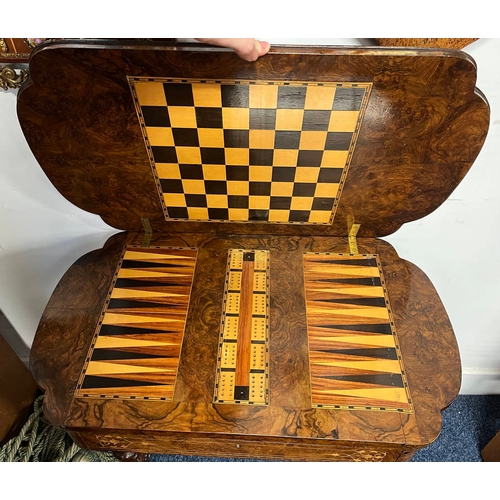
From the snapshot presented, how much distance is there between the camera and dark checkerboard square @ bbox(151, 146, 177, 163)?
125 cm

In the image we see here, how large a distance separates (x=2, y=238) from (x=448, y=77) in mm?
1686

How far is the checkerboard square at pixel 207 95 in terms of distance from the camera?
1.10 metres

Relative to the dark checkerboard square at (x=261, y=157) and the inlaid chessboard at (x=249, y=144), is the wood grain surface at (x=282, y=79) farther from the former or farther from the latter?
the dark checkerboard square at (x=261, y=157)

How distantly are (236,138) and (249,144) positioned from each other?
0.04 meters

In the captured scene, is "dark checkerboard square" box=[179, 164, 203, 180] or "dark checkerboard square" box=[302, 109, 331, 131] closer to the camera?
"dark checkerboard square" box=[302, 109, 331, 131]

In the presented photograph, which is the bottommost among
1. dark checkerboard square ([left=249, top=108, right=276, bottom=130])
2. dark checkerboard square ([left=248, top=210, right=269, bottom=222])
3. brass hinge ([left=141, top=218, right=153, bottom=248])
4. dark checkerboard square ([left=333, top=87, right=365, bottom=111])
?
brass hinge ([left=141, top=218, right=153, bottom=248])

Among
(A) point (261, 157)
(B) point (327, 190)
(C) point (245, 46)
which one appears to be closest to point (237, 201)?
(A) point (261, 157)

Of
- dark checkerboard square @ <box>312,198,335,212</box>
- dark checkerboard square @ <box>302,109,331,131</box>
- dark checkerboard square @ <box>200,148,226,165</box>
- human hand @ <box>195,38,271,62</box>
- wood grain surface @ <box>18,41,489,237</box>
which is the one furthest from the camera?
dark checkerboard square @ <box>312,198,335,212</box>

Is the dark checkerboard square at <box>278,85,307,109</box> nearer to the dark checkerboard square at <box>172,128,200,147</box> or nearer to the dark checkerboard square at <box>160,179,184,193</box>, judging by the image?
the dark checkerboard square at <box>172,128,200,147</box>

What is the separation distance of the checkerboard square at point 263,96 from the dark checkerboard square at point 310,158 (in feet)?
0.59

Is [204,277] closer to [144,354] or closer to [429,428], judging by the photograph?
[144,354]

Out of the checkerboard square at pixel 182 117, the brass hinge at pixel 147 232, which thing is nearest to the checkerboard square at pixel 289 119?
the checkerboard square at pixel 182 117

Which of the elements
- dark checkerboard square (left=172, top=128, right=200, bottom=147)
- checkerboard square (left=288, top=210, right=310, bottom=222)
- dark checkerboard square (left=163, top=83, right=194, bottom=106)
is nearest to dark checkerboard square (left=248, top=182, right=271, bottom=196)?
checkerboard square (left=288, top=210, right=310, bottom=222)

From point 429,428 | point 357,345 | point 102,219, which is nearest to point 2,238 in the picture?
point 102,219
